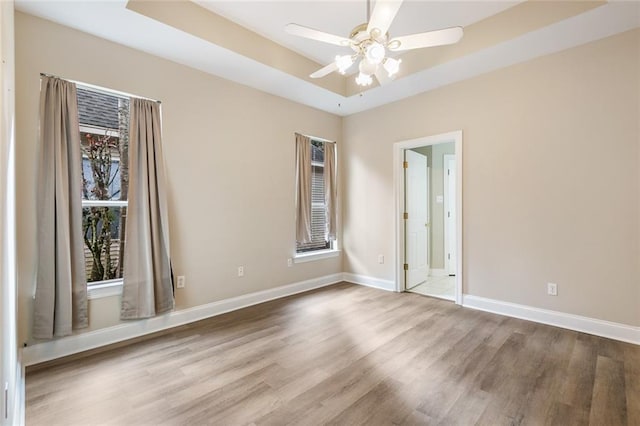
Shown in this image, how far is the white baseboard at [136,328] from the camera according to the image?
256 cm

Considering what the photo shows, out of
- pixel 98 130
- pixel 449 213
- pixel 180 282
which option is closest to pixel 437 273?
pixel 449 213

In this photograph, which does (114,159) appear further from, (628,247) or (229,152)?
(628,247)

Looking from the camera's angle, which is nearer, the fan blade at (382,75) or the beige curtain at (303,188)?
the fan blade at (382,75)

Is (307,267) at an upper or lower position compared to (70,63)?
lower

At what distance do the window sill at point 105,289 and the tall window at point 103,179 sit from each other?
0.22 ft

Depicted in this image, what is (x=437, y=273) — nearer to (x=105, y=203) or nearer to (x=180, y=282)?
(x=180, y=282)

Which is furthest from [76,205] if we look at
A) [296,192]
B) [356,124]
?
[356,124]

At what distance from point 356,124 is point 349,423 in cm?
433

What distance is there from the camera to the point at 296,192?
462 centimetres

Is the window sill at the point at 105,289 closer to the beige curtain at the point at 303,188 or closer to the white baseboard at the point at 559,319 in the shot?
the beige curtain at the point at 303,188

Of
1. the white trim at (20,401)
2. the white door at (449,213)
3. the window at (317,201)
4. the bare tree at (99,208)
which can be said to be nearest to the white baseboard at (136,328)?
the white trim at (20,401)

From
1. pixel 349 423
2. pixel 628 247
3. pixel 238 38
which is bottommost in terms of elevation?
pixel 349 423

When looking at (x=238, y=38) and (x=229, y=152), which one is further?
(x=229, y=152)

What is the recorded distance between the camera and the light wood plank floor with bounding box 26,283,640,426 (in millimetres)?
1901
